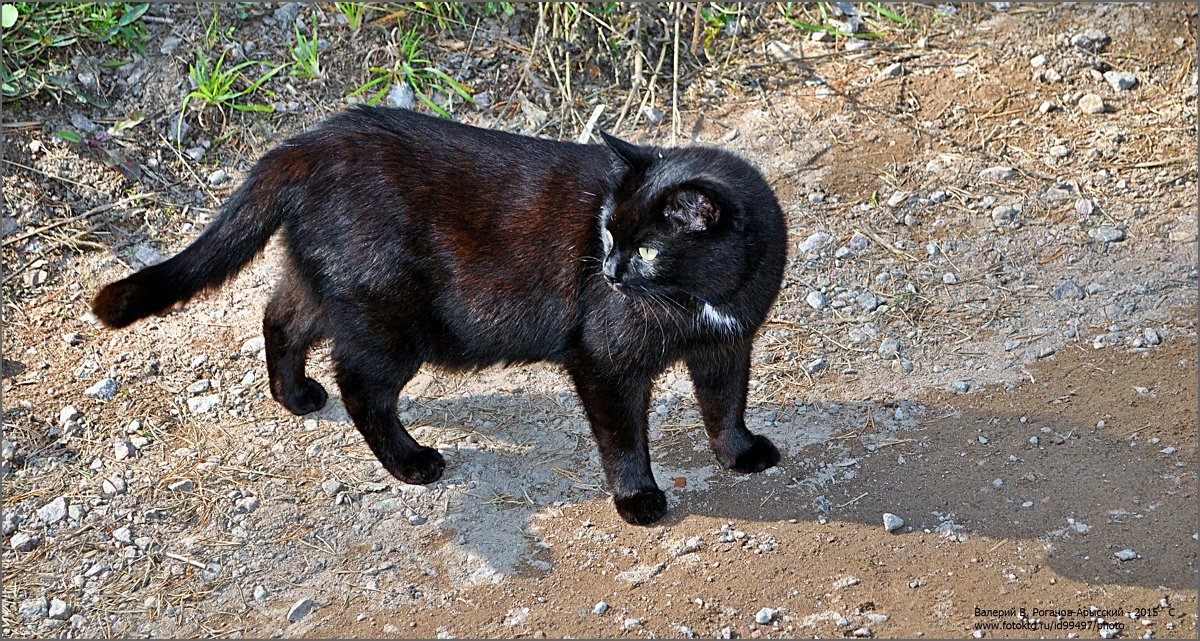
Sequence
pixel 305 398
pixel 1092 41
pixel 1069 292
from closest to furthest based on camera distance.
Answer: pixel 305 398 → pixel 1069 292 → pixel 1092 41

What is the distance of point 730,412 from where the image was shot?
362cm

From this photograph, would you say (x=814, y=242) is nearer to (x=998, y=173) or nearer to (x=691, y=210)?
(x=998, y=173)

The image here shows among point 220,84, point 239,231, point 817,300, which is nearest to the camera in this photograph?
point 239,231

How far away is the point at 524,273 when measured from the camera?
333 centimetres

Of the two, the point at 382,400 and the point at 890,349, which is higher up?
the point at 890,349

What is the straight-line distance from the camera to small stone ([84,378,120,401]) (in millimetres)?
4109

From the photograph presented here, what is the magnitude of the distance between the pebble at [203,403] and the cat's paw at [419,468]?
92 centimetres

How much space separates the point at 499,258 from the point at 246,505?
130 centimetres

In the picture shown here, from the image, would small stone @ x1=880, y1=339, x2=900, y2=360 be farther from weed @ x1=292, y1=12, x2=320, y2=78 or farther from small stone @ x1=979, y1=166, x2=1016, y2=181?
weed @ x1=292, y1=12, x2=320, y2=78

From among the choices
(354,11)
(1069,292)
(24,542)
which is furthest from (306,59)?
(1069,292)

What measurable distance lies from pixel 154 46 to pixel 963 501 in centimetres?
436

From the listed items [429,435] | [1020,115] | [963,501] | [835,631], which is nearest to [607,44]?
[1020,115]

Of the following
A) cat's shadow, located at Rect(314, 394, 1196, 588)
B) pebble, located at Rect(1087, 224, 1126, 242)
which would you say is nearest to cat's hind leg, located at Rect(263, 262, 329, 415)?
cat's shadow, located at Rect(314, 394, 1196, 588)

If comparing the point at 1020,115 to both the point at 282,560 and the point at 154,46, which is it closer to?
the point at 282,560
